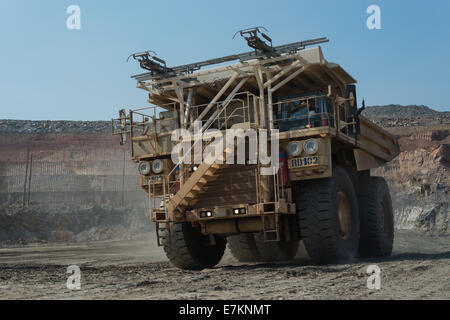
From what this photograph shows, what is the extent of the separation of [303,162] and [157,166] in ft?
9.97

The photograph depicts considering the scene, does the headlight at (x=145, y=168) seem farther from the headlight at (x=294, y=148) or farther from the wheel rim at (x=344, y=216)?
the wheel rim at (x=344, y=216)

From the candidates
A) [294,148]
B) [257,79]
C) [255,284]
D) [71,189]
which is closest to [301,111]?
[257,79]

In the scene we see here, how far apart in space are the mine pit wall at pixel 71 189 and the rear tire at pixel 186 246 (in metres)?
25.8

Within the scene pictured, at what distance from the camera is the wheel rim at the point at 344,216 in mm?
10981

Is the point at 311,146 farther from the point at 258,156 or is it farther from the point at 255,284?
the point at 255,284

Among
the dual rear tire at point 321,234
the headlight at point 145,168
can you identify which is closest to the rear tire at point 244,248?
the dual rear tire at point 321,234

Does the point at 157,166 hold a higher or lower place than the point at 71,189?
lower

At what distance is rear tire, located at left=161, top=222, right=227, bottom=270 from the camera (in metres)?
11.1

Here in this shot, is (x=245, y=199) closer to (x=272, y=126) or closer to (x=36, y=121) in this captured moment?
(x=272, y=126)

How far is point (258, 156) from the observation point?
10.5 metres

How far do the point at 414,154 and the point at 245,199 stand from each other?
3040 centimetres
